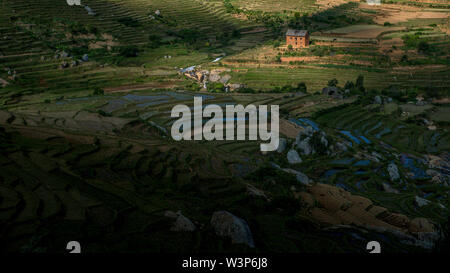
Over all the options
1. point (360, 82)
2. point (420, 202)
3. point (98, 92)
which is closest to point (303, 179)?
point (420, 202)

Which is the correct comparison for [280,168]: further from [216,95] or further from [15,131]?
[216,95]

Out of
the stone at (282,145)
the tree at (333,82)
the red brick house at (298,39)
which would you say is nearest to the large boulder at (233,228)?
the stone at (282,145)

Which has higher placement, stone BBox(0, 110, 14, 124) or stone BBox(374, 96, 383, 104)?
stone BBox(0, 110, 14, 124)

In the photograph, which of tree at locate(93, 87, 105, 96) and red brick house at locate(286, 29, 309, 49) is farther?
red brick house at locate(286, 29, 309, 49)

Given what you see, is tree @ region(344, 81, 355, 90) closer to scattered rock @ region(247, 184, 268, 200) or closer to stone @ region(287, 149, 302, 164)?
stone @ region(287, 149, 302, 164)

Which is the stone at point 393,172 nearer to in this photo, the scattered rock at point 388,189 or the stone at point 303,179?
the scattered rock at point 388,189

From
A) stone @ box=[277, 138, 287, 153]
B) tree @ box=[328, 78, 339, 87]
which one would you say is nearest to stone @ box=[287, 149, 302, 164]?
stone @ box=[277, 138, 287, 153]

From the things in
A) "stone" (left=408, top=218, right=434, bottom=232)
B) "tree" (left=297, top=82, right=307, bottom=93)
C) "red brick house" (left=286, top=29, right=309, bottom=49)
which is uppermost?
"red brick house" (left=286, top=29, right=309, bottom=49)
